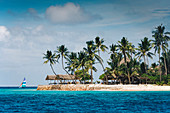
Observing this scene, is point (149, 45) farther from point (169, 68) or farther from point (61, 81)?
point (61, 81)

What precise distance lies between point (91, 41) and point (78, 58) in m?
7.01

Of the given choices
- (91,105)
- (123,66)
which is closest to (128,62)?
(123,66)

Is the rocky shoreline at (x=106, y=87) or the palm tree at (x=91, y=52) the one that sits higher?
the palm tree at (x=91, y=52)

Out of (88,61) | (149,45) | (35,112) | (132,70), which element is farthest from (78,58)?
(35,112)

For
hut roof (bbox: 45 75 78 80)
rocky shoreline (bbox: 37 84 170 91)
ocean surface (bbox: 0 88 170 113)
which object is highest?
hut roof (bbox: 45 75 78 80)

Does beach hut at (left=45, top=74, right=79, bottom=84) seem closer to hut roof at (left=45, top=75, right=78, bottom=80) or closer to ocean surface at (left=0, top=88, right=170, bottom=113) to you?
hut roof at (left=45, top=75, right=78, bottom=80)

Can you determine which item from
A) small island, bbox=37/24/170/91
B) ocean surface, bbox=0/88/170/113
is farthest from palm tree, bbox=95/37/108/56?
ocean surface, bbox=0/88/170/113

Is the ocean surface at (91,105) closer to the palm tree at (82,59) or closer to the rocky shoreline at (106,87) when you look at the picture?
the rocky shoreline at (106,87)

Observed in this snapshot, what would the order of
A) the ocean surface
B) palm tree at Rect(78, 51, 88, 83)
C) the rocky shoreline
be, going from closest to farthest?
the ocean surface < the rocky shoreline < palm tree at Rect(78, 51, 88, 83)

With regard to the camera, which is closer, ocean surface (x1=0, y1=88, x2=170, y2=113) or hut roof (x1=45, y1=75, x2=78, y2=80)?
ocean surface (x1=0, y1=88, x2=170, y2=113)

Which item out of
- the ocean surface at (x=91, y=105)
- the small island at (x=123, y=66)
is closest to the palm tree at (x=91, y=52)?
the small island at (x=123, y=66)

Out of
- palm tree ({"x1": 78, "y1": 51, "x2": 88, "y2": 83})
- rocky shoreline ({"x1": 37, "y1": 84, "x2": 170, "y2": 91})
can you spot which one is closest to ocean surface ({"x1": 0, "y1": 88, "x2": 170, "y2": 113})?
rocky shoreline ({"x1": 37, "y1": 84, "x2": 170, "y2": 91})

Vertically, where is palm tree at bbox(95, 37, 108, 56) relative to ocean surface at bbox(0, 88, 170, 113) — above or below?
above

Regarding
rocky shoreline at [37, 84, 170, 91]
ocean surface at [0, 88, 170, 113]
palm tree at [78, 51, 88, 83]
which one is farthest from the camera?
palm tree at [78, 51, 88, 83]
